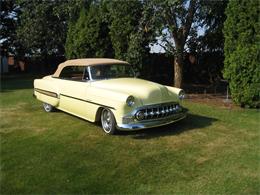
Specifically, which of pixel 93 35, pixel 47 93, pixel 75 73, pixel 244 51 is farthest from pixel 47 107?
pixel 93 35

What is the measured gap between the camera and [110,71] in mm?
7660

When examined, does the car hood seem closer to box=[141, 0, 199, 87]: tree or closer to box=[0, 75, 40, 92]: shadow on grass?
box=[141, 0, 199, 87]: tree

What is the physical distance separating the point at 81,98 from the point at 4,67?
26070 millimetres

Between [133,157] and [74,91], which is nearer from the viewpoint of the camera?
[133,157]

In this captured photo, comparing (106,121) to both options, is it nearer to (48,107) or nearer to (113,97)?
(113,97)

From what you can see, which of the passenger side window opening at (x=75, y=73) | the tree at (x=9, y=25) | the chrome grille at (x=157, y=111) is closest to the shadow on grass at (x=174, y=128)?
the chrome grille at (x=157, y=111)

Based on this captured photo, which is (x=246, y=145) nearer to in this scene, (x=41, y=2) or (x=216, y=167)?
(x=216, y=167)

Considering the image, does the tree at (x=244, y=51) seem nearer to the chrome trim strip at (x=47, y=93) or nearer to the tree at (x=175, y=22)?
the tree at (x=175, y=22)

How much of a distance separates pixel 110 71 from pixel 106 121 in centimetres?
146

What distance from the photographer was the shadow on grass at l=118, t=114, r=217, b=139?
257 inches

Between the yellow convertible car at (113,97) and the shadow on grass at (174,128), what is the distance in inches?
8.8

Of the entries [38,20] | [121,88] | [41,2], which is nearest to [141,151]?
[121,88]

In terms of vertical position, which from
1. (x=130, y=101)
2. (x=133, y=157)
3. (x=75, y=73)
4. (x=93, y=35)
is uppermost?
(x=93, y=35)

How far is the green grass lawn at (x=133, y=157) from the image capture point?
14.2 feet
